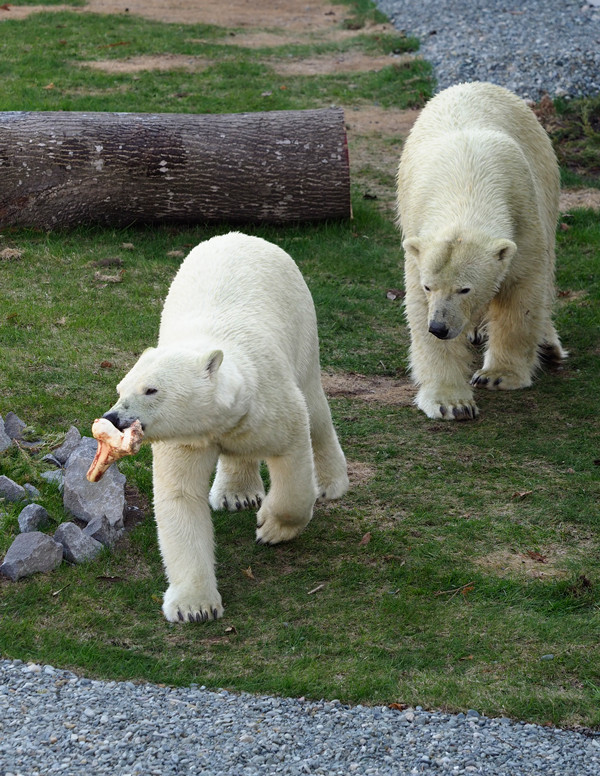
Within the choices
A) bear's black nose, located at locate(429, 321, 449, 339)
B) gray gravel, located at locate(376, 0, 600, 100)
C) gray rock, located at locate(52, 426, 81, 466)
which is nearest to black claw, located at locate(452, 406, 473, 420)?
bear's black nose, located at locate(429, 321, 449, 339)

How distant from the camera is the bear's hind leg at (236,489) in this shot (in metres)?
5.05

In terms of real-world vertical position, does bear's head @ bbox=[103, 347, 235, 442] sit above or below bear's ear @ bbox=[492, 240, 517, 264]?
→ above

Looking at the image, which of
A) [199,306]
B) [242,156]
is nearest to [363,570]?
[199,306]

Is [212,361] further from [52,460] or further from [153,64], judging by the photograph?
[153,64]

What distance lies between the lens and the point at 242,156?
8531mm

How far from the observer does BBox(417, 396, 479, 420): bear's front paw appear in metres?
6.25

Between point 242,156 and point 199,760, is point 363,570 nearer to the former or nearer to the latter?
point 199,760

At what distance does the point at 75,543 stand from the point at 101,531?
0.14 metres

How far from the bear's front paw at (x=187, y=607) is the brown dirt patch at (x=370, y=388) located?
8.34 ft

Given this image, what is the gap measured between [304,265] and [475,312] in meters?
2.66

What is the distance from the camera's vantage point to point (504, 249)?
572 cm

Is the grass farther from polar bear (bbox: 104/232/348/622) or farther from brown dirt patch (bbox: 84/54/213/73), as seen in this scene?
brown dirt patch (bbox: 84/54/213/73)

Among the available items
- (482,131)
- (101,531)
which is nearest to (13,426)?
(101,531)

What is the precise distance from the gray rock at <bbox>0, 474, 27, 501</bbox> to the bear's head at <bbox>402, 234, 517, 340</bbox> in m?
2.40
